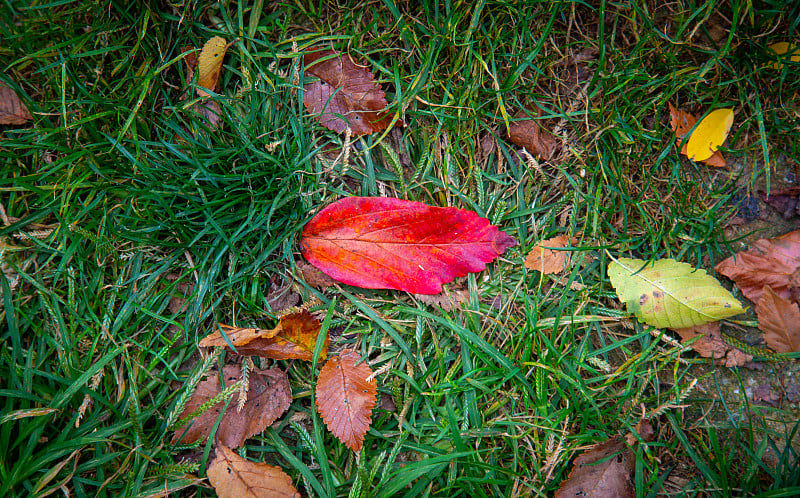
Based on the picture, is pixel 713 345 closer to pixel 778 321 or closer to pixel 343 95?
pixel 778 321

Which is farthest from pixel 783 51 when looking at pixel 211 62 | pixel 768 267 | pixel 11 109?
pixel 11 109

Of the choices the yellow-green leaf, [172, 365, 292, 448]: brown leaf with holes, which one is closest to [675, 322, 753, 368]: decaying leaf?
the yellow-green leaf

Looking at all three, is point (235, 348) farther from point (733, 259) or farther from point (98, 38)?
point (733, 259)

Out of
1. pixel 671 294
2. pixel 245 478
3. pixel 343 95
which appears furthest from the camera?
pixel 343 95

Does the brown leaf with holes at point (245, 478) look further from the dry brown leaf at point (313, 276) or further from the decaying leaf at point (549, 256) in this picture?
the decaying leaf at point (549, 256)

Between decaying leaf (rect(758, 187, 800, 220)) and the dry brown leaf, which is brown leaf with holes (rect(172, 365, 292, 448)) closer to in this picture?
the dry brown leaf

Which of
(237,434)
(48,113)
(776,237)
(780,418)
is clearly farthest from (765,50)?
(48,113)
